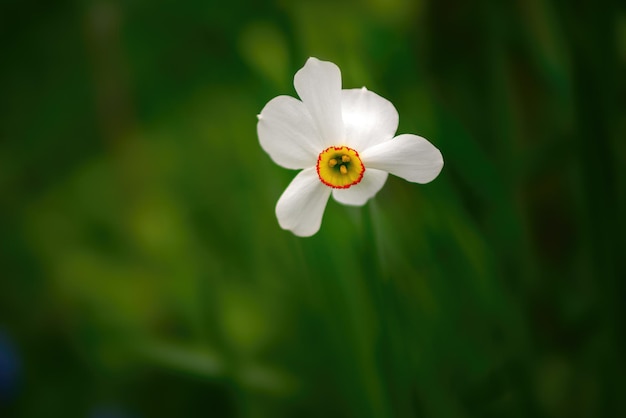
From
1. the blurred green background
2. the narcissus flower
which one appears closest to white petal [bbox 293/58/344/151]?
the narcissus flower

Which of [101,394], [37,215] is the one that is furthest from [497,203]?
[37,215]

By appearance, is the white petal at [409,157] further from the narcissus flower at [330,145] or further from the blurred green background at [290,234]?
the blurred green background at [290,234]

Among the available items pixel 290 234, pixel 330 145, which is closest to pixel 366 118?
pixel 330 145

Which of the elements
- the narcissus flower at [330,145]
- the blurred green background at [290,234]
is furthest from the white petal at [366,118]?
the blurred green background at [290,234]

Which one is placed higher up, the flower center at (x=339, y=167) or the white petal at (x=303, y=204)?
the flower center at (x=339, y=167)

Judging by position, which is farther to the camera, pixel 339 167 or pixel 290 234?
pixel 290 234

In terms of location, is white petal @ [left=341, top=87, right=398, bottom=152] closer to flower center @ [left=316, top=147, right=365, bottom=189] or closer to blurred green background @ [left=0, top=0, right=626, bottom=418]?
flower center @ [left=316, top=147, right=365, bottom=189]

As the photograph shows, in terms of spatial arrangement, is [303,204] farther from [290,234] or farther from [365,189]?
[290,234]

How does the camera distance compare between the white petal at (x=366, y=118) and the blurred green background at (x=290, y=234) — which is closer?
the white petal at (x=366, y=118)
